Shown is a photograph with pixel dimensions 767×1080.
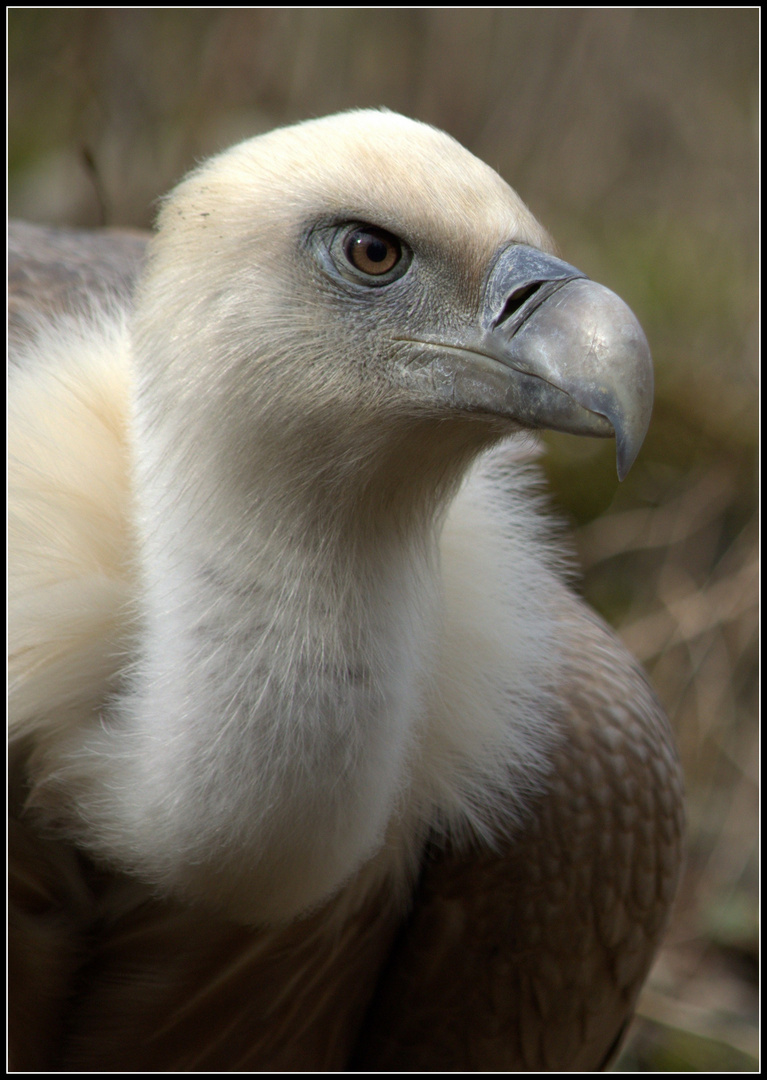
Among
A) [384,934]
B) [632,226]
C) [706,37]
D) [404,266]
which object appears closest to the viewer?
[404,266]

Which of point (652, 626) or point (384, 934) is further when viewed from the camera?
point (652, 626)

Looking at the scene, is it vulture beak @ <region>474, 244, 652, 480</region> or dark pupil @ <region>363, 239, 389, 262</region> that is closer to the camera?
vulture beak @ <region>474, 244, 652, 480</region>

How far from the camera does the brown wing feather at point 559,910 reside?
236cm

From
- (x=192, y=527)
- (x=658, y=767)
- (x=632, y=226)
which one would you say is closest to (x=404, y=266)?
(x=192, y=527)

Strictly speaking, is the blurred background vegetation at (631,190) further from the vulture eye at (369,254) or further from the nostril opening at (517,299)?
the nostril opening at (517,299)

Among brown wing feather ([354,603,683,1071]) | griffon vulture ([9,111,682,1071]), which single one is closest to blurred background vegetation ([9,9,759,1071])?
brown wing feather ([354,603,683,1071])

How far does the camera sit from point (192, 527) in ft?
5.45

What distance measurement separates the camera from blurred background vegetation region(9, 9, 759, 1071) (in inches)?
167

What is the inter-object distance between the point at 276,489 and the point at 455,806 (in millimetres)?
827

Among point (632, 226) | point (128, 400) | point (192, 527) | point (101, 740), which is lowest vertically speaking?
point (101, 740)

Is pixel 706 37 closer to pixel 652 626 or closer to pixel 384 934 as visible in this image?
pixel 652 626

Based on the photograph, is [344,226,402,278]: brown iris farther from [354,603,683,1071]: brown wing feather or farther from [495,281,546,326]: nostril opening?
[354,603,683,1071]: brown wing feather

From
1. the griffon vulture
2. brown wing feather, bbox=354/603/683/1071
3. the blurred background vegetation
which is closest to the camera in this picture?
the griffon vulture

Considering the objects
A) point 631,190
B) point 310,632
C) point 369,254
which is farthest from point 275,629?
point 631,190
